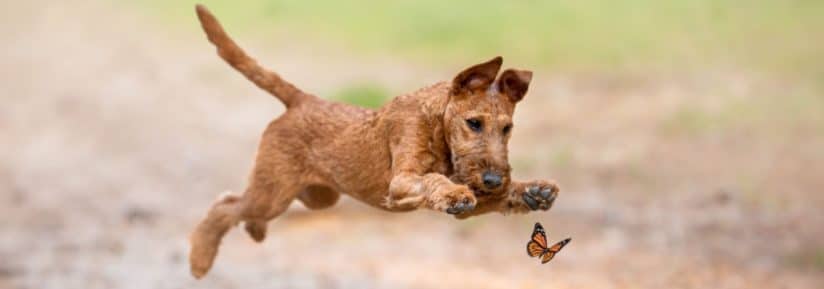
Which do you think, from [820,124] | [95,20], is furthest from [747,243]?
[95,20]

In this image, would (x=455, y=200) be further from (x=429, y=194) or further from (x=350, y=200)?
(x=350, y=200)

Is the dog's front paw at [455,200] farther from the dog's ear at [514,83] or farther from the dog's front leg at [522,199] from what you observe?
the dog's ear at [514,83]

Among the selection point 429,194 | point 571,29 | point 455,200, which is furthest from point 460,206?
point 571,29

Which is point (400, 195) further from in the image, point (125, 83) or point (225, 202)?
point (125, 83)

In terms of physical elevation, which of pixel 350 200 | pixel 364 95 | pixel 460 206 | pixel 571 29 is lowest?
pixel 460 206

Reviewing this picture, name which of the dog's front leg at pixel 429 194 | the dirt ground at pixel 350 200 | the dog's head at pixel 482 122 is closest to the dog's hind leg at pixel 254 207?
the dog's front leg at pixel 429 194

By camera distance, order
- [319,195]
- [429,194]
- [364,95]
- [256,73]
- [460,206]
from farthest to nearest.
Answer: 1. [364,95]
2. [319,195]
3. [256,73]
4. [429,194]
5. [460,206]
